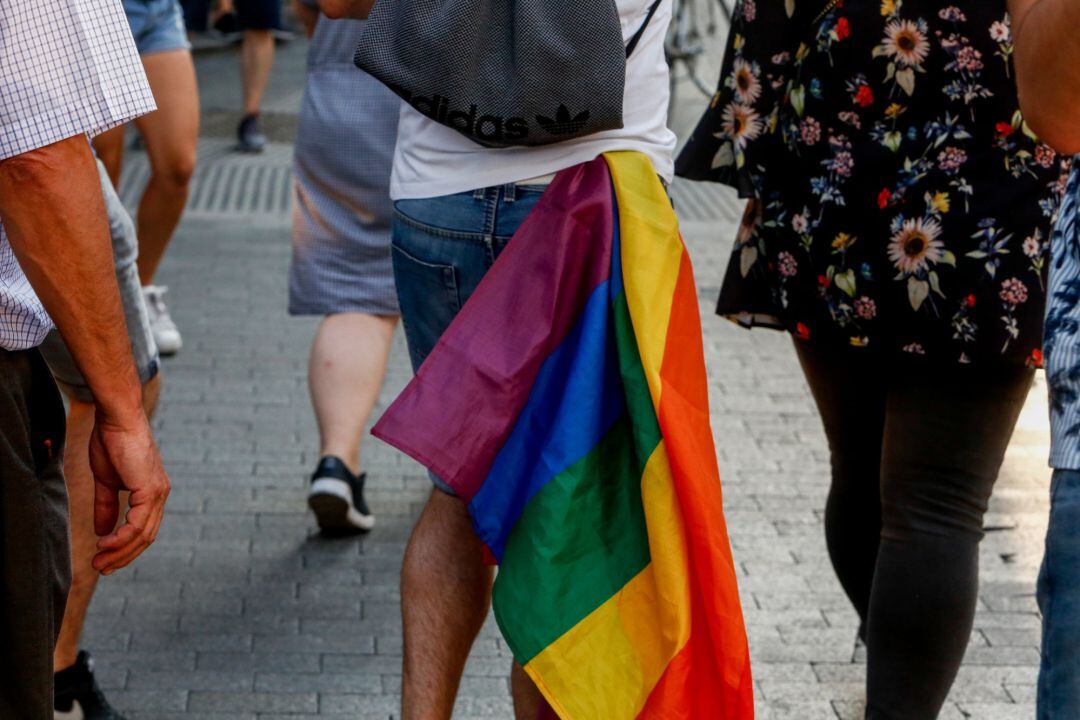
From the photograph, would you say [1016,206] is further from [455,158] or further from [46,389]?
[46,389]

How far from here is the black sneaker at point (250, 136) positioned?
925 centimetres

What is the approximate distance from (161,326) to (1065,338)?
4270mm

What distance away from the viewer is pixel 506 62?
2.30 m

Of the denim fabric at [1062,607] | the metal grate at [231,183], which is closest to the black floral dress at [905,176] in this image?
the denim fabric at [1062,607]

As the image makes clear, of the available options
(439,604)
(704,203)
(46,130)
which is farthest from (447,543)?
(704,203)

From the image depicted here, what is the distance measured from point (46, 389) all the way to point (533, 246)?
742 mm

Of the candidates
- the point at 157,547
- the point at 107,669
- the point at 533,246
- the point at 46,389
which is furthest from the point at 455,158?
the point at 157,547

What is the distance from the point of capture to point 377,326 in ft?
14.0

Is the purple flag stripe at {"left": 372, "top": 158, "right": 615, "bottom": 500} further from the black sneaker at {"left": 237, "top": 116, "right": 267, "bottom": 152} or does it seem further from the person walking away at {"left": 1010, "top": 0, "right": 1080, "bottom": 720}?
the black sneaker at {"left": 237, "top": 116, "right": 267, "bottom": 152}

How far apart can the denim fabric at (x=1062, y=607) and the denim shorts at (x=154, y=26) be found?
12.6 ft

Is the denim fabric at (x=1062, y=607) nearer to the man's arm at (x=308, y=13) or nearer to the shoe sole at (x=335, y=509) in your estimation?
the shoe sole at (x=335, y=509)

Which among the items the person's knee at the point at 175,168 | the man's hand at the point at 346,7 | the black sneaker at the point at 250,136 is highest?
the man's hand at the point at 346,7

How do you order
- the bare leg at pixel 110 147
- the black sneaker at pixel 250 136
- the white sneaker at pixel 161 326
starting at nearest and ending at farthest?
the bare leg at pixel 110 147, the white sneaker at pixel 161 326, the black sneaker at pixel 250 136

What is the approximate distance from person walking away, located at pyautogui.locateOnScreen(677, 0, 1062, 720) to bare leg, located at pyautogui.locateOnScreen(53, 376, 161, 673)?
122cm
